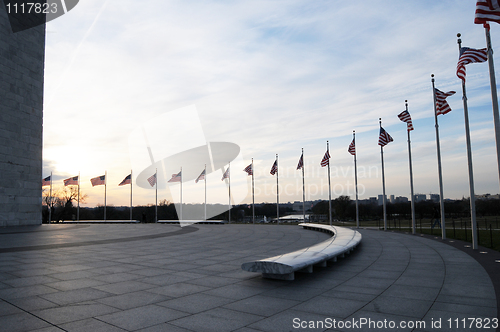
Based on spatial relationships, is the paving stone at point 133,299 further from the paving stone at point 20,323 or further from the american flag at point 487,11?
the american flag at point 487,11

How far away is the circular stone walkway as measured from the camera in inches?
208

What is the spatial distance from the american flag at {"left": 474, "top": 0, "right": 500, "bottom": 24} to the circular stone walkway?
23.7 feet

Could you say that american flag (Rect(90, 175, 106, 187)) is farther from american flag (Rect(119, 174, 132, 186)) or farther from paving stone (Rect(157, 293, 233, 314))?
paving stone (Rect(157, 293, 233, 314))

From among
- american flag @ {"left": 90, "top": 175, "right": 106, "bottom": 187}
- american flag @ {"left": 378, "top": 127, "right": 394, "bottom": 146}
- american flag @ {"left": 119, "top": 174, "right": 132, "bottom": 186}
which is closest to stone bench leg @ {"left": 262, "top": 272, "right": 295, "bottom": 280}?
american flag @ {"left": 378, "top": 127, "right": 394, "bottom": 146}

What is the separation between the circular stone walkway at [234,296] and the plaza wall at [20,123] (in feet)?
71.6

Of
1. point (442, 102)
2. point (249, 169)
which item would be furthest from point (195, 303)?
point (249, 169)

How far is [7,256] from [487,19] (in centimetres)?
1752

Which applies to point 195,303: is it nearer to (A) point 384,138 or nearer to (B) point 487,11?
(B) point 487,11

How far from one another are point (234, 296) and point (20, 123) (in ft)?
103

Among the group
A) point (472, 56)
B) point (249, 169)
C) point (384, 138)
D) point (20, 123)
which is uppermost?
point (20, 123)

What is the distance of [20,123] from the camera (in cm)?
3030

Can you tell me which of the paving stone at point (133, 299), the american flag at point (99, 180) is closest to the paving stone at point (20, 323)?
the paving stone at point (133, 299)

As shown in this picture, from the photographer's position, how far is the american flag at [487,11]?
32.0ft

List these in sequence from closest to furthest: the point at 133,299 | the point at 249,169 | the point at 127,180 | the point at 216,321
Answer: the point at 216,321
the point at 133,299
the point at 249,169
the point at 127,180
